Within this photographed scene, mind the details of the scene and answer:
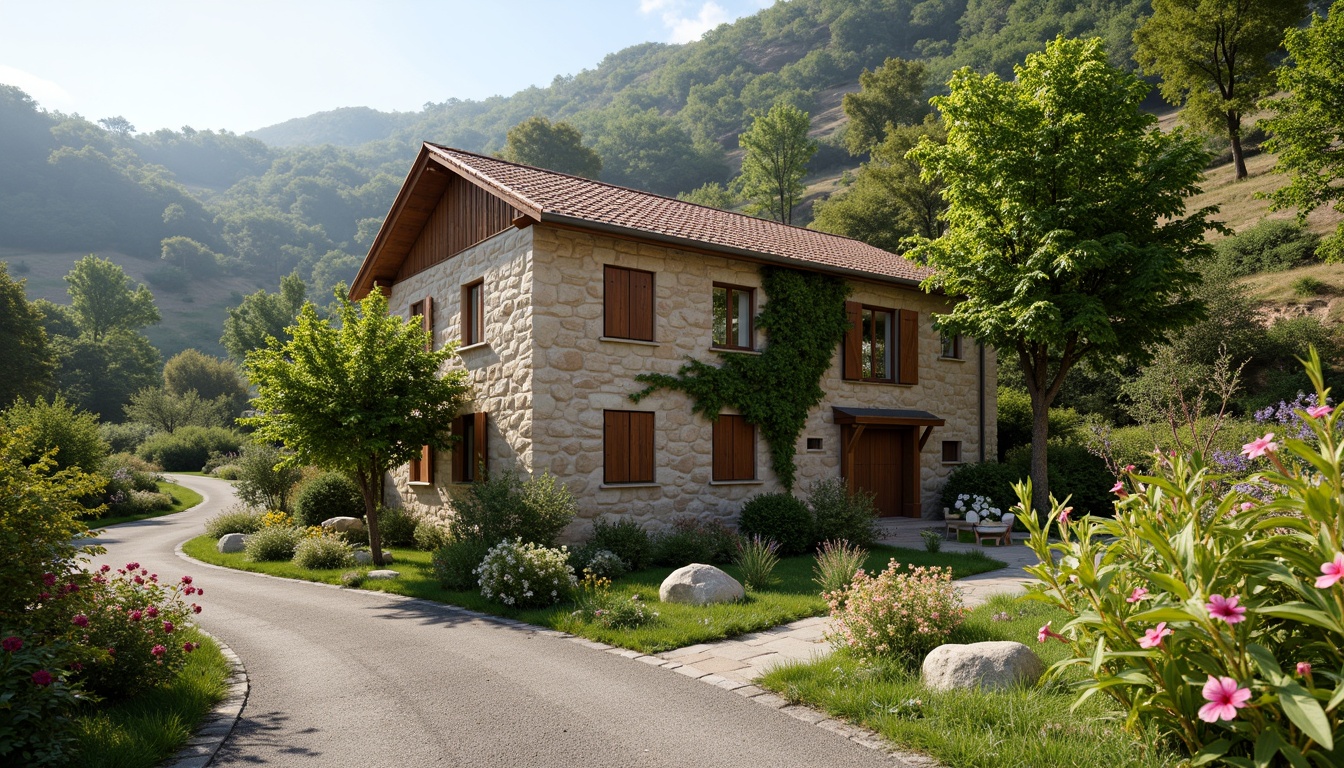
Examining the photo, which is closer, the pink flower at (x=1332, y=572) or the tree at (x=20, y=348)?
the pink flower at (x=1332, y=572)

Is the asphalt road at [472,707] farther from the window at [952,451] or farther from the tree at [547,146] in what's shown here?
the tree at [547,146]

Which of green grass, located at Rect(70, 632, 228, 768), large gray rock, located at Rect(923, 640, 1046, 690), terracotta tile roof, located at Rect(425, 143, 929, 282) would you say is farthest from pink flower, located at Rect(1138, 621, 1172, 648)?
terracotta tile roof, located at Rect(425, 143, 929, 282)

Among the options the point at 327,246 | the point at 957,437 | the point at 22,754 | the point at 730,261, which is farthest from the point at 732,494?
the point at 327,246

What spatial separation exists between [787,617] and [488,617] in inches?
147

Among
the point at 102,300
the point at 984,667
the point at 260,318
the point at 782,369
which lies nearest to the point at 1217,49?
the point at 782,369

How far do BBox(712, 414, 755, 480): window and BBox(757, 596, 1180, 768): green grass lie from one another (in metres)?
8.60

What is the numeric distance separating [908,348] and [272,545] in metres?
15.0

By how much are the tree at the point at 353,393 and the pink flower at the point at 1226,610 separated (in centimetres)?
1208

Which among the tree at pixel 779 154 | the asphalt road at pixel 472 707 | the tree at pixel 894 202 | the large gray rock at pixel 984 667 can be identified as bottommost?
the asphalt road at pixel 472 707

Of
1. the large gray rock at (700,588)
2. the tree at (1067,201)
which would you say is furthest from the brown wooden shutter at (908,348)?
the large gray rock at (700,588)

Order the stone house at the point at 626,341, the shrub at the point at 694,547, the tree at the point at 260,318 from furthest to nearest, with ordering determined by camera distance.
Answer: the tree at the point at 260,318 → the stone house at the point at 626,341 → the shrub at the point at 694,547

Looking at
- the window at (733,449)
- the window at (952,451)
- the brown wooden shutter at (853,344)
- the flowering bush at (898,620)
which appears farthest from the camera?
the window at (952,451)

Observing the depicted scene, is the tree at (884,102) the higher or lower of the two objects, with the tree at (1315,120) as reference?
higher

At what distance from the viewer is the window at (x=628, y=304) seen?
46.6 ft
